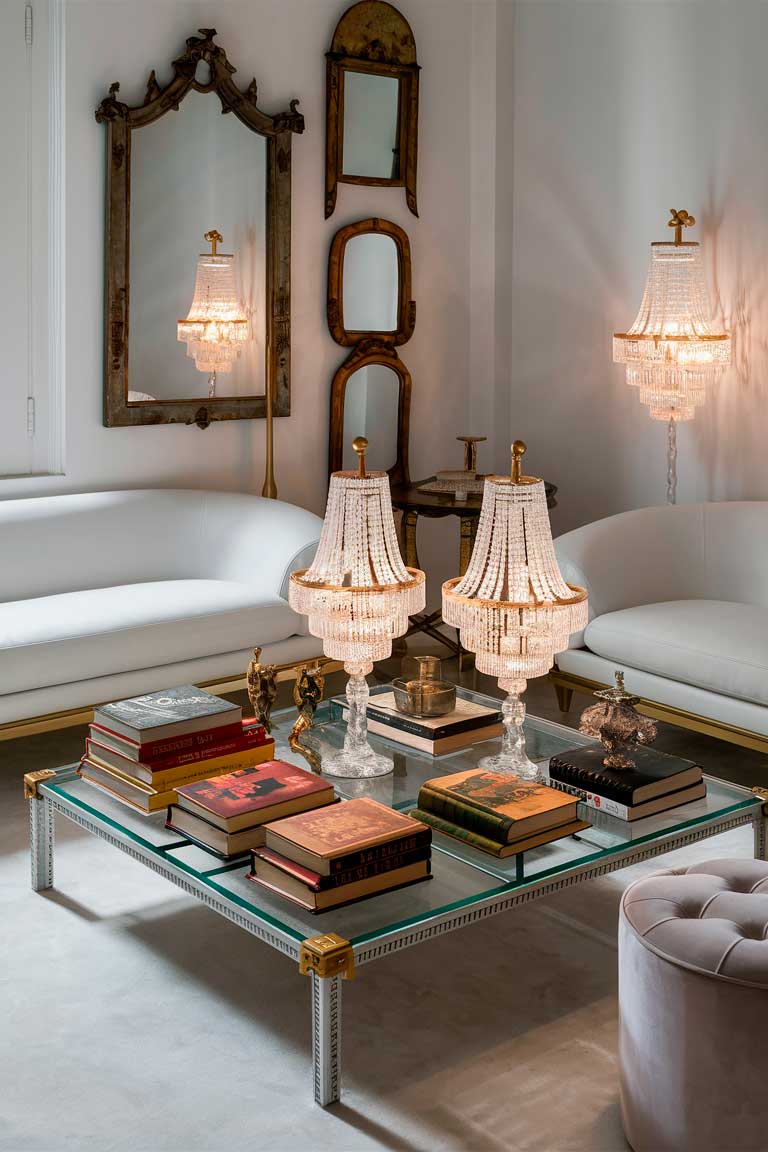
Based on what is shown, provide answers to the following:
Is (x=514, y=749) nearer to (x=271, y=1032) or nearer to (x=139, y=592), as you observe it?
(x=271, y=1032)

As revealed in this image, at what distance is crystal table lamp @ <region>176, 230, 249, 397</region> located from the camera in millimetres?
5027

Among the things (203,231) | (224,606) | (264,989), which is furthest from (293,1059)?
(203,231)

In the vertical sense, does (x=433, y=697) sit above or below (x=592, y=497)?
below

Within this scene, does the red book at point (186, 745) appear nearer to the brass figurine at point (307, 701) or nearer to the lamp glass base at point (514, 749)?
the brass figurine at point (307, 701)

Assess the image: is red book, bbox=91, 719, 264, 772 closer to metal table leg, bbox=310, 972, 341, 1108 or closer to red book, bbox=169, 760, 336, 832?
red book, bbox=169, 760, 336, 832

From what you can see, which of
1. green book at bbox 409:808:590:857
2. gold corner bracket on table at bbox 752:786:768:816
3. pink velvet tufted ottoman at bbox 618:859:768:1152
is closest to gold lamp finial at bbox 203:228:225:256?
green book at bbox 409:808:590:857

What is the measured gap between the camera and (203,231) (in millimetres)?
5008

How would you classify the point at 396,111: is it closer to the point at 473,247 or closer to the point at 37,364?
the point at 473,247

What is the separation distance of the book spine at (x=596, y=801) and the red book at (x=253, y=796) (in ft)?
1.75

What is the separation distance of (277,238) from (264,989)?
3263 millimetres

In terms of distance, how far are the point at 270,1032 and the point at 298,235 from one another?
351 centimetres

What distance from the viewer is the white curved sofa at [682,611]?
387 centimetres

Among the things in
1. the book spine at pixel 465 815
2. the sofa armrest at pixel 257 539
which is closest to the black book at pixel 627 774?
the book spine at pixel 465 815

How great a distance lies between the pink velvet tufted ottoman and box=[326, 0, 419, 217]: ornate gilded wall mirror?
3.81 metres
